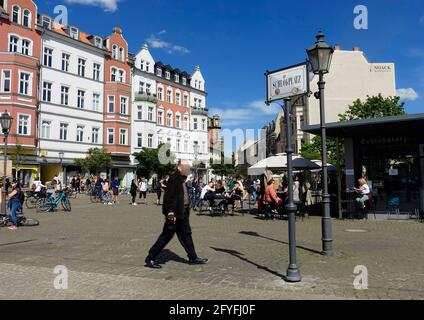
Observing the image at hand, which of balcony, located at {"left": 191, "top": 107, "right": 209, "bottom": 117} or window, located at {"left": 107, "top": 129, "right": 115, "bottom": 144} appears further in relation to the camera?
balcony, located at {"left": 191, "top": 107, "right": 209, "bottom": 117}

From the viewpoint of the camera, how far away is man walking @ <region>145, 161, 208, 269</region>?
24.2ft

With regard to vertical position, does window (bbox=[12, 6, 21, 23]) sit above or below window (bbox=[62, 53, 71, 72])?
above

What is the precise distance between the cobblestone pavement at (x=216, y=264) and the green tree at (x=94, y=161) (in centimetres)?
2759

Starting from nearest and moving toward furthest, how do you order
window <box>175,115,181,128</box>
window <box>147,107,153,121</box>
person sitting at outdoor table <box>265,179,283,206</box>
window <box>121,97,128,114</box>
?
person sitting at outdoor table <box>265,179,283,206</box>, window <box>121,97,128,114</box>, window <box>147,107,153,121</box>, window <box>175,115,181,128</box>

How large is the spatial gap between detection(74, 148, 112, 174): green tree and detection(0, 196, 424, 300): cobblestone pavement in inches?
1086

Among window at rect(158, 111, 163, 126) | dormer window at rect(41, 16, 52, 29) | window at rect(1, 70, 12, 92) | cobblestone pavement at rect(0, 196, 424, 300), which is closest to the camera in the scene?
cobblestone pavement at rect(0, 196, 424, 300)

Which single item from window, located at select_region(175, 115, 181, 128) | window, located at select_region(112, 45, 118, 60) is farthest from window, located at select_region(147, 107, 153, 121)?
window, located at select_region(112, 45, 118, 60)

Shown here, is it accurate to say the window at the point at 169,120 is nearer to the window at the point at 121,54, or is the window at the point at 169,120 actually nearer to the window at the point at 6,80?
the window at the point at 121,54

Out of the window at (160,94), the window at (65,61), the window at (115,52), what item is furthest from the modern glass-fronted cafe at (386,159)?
the window at (160,94)

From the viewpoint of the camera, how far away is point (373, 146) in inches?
637

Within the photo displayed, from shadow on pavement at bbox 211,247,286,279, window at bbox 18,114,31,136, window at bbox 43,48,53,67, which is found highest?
window at bbox 43,48,53,67

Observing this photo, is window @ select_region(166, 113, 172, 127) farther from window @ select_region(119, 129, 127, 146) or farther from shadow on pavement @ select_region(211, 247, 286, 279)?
shadow on pavement @ select_region(211, 247, 286, 279)
